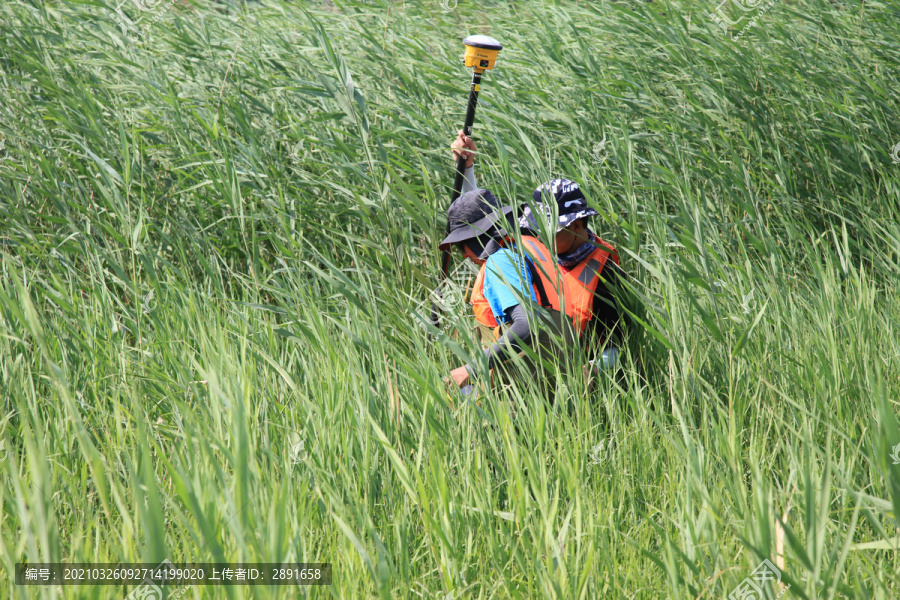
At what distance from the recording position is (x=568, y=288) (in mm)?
2348

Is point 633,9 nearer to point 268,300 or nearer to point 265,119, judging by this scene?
point 265,119

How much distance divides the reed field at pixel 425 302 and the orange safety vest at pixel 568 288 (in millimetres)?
165

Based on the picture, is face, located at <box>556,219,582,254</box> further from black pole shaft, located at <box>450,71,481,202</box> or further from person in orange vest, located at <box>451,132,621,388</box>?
black pole shaft, located at <box>450,71,481,202</box>

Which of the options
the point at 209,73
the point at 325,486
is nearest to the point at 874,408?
the point at 325,486

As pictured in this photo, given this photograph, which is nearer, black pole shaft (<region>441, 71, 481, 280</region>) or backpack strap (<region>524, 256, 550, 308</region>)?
backpack strap (<region>524, 256, 550, 308</region>)

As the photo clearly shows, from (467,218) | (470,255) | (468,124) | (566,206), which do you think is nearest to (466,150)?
(468,124)

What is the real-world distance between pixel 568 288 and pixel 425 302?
21.0 inches

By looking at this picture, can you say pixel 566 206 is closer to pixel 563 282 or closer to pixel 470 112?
pixel 563 282

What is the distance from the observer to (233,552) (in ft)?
4.20

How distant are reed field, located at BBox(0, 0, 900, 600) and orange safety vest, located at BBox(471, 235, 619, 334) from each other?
16 centimetres

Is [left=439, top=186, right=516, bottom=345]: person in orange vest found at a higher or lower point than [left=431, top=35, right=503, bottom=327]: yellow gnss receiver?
lower

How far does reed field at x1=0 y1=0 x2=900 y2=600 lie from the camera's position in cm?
140

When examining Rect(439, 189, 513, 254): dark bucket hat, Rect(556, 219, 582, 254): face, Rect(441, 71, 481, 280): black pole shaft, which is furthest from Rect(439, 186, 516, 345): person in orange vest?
Rect(556, 219, 582, 254): face

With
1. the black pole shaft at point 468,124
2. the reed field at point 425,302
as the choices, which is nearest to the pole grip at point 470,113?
the black pole shaft at point 468,124
